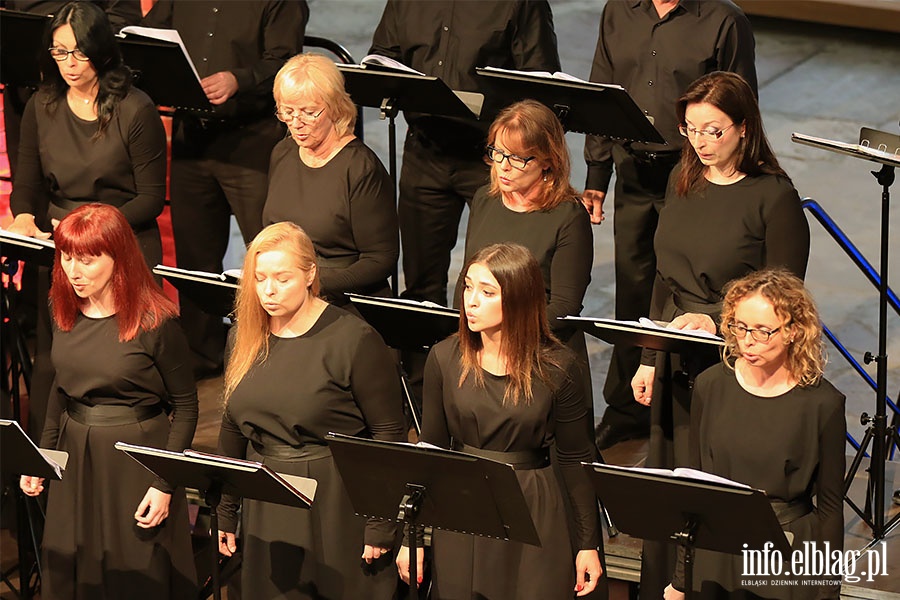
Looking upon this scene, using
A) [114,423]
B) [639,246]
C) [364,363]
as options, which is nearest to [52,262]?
[114,423]

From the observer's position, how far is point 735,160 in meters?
4.38

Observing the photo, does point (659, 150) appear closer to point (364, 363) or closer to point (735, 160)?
point (735, 160)

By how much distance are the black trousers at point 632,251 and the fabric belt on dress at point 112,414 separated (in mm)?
1882

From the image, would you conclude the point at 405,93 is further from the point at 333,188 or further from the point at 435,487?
the point at 435,487

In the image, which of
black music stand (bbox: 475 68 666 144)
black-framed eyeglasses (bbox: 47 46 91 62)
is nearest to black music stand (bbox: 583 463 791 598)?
black music stand (bbox: 475 68 666 144)

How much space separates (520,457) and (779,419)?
70 cm

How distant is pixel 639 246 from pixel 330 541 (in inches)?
73.1

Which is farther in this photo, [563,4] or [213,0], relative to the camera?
[563,4]

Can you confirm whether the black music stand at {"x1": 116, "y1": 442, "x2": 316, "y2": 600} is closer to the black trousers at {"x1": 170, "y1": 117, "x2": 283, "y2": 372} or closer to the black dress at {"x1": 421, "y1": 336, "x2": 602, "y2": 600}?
the black dress at {"x1": 421, "y1": 336, "x2": 602, "y2": 600}

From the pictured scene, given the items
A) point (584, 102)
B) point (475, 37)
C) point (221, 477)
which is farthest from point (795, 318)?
point (475, 37)

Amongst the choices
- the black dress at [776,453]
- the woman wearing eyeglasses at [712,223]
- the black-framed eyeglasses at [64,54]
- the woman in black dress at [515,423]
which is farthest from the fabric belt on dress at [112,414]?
the black dress at [776,453]

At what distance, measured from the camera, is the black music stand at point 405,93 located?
16.3 ft

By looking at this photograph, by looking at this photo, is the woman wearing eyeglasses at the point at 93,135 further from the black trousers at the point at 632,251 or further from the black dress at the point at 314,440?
the black trousers at the point at 632,251

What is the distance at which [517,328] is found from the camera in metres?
3.79
